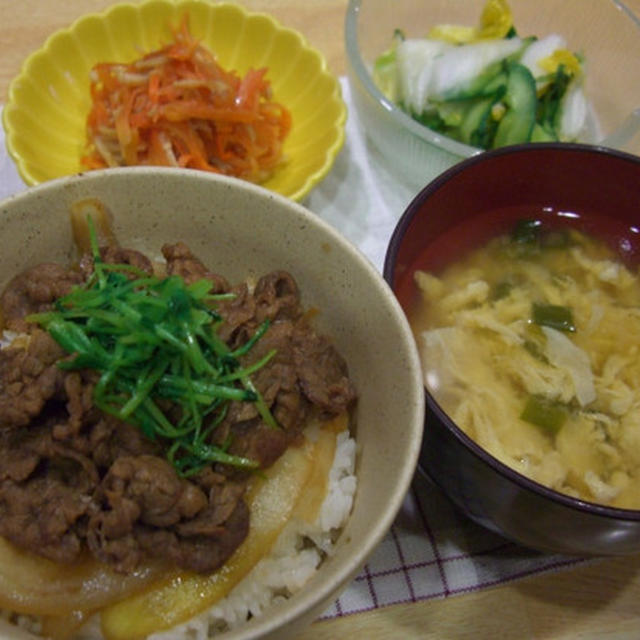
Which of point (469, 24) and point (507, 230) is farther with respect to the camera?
point (469, 24)

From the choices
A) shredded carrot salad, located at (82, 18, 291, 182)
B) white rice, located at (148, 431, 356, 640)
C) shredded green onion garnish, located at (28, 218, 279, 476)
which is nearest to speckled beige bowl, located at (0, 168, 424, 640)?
white rice, located at (148, 431, 356, 640)

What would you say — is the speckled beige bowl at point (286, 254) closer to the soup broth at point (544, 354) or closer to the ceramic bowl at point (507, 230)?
the ceramic bowl at point (507, 230)

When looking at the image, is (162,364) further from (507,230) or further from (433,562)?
(507,230)

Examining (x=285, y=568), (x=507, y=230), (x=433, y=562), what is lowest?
(x=433, y=562)

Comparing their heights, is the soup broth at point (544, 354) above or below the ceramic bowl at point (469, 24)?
below

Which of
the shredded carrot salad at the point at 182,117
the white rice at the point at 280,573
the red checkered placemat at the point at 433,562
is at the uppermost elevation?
the shredded carrot salad at the point at 182,117

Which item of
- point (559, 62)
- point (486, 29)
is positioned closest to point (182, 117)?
point (486, 29)

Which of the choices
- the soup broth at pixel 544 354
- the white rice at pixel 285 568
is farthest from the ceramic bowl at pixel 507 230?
the white rice at pixel 285 568
